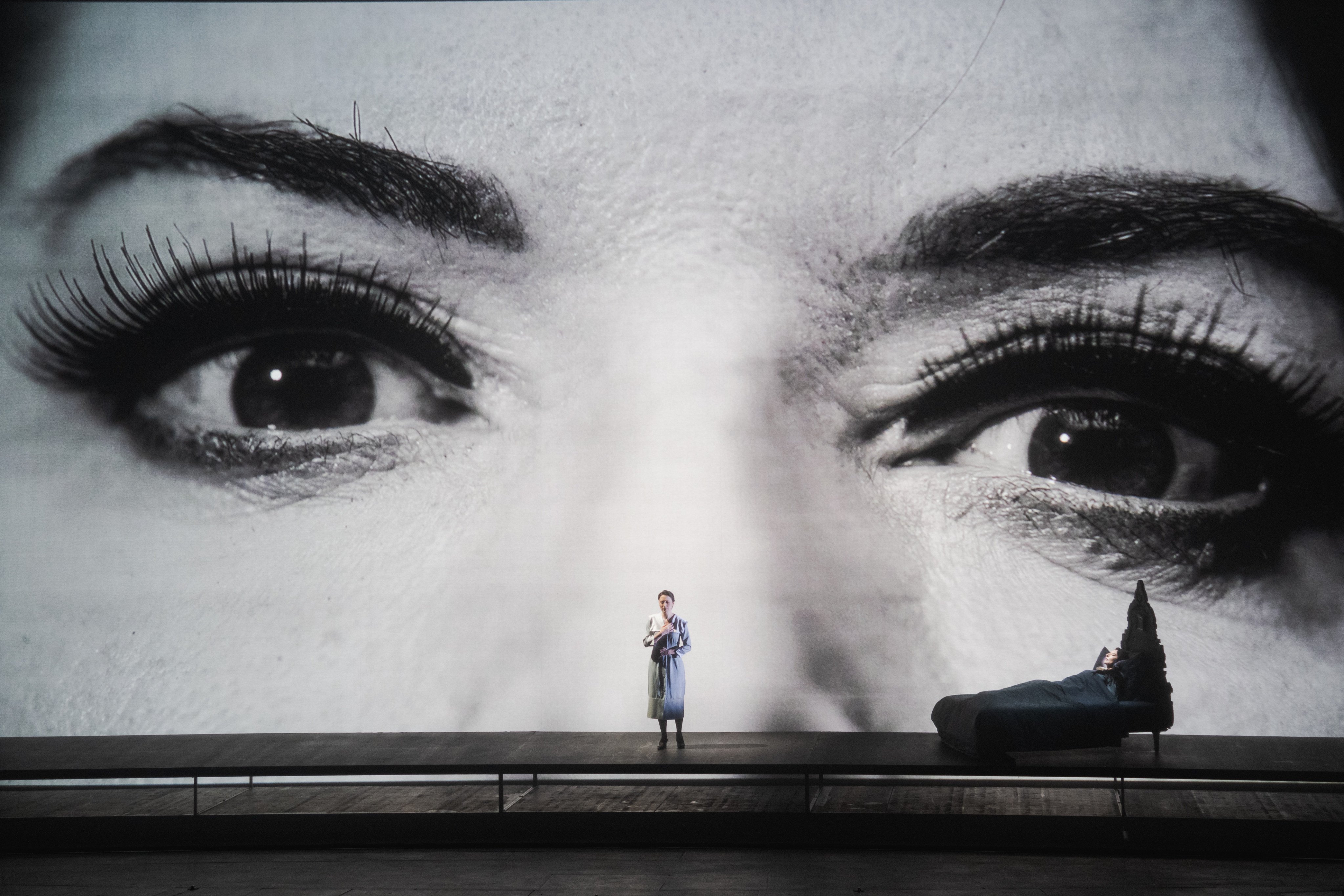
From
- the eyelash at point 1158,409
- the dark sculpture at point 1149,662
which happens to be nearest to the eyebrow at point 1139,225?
the eyelash at point 1158,409

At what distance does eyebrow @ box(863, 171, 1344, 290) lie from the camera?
5512 millimetres

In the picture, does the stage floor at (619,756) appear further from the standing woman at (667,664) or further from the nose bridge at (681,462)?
the nose bridge at (681,462)

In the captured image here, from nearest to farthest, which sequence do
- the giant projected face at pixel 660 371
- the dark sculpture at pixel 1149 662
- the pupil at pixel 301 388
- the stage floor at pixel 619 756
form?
the stage floor at pixel 619 756, the dark sculpture at pixel 1149 662, the giant projected face at pixel 660 371, the pupil at pixel 301 388

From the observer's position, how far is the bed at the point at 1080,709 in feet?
15.3

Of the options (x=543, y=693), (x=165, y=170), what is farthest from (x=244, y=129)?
(x=543, y=693)

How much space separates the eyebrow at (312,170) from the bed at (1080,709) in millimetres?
3158

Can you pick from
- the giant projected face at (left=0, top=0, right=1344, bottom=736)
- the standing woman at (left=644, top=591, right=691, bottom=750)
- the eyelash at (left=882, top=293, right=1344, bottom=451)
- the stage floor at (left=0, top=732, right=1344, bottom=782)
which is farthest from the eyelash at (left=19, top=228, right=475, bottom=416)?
the eyelash at (left=882, top=293, right=1344, bottom=451)

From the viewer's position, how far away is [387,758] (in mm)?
5023

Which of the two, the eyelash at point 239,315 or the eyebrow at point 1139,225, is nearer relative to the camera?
the eyebrow at point 1139,225

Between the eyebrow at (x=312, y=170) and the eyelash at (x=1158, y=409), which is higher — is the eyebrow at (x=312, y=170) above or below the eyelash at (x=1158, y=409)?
above

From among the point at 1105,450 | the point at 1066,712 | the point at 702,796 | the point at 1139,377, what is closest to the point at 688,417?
the point at 702,796

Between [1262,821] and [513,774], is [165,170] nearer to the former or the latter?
[513,774]

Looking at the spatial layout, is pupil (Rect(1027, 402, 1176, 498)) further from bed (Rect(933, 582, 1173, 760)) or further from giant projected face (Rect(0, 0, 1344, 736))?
bed (Rect(933, 582, 1173, 760))

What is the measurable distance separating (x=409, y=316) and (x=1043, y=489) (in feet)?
10.5
